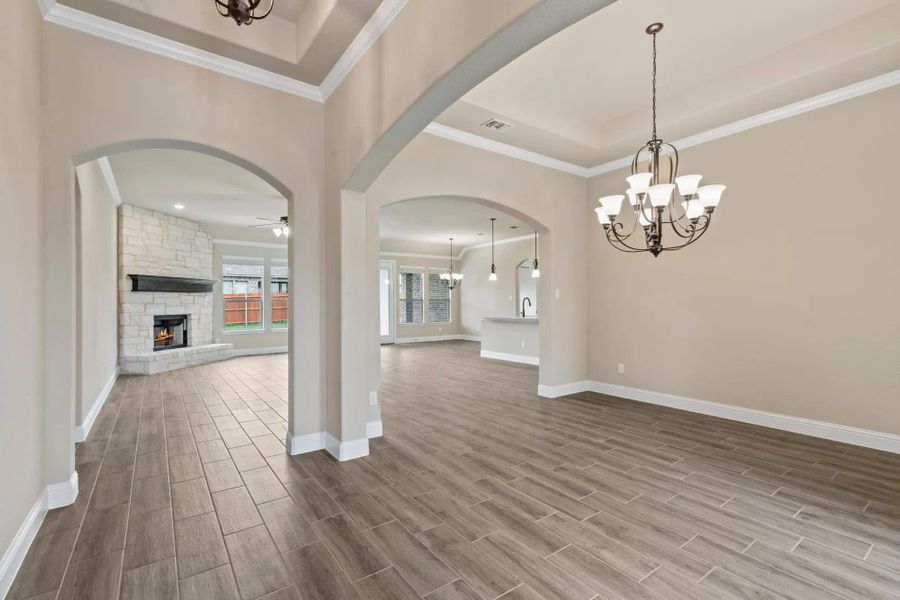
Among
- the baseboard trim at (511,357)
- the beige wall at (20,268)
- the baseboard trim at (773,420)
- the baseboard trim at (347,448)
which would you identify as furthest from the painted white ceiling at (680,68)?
the baseboard trim at (511,357)

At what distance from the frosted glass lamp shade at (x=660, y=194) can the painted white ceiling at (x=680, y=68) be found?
1267mm

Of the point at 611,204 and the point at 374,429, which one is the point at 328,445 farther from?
the point at 611,204

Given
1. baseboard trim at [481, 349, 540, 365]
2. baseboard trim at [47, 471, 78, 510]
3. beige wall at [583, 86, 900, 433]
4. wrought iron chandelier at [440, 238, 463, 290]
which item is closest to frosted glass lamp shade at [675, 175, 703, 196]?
beige wall at [583, 86, 900, 433]

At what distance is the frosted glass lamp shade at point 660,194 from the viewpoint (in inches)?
111

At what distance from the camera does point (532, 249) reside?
35.2 ft

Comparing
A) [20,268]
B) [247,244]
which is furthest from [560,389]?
[247,244]

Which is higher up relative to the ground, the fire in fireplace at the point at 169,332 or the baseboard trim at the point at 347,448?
the fire in fireplace at the point at 169,332

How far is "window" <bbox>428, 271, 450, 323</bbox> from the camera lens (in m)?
12.7

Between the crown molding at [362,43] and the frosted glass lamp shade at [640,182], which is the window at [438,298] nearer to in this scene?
the crown molding at [362,43]

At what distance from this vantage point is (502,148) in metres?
4.59

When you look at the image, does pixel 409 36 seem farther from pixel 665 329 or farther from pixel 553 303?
pixel 665 329

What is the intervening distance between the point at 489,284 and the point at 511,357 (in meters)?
3.93

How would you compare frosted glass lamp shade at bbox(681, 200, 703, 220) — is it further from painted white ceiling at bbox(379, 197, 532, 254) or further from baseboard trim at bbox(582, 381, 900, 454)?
painted white ceiling at bbox(379, 197, 532, 254)

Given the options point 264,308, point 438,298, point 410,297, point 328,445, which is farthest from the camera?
point 438,298
